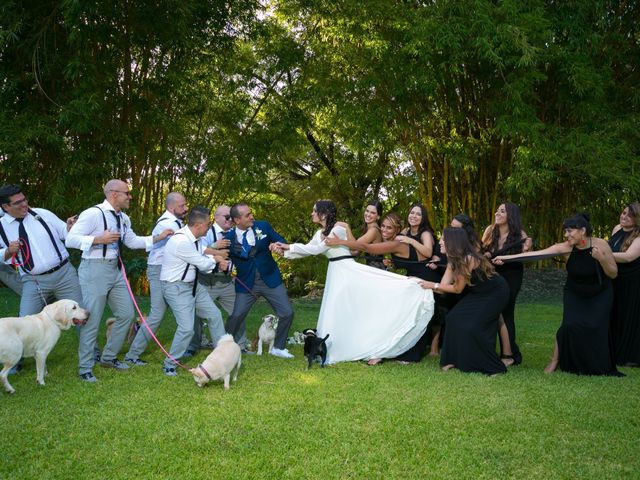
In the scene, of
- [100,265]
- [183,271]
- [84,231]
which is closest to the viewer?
[84,231]

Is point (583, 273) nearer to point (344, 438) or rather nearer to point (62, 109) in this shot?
point (344, 438)

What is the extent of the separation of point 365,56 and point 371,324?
7.04 metres

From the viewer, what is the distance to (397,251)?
6539 mm

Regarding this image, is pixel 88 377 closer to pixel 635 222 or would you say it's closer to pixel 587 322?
pixel 587 322

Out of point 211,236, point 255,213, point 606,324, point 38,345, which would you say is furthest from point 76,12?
point 255,213

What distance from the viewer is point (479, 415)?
170 inches

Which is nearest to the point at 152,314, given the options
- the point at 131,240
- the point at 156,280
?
the point at 156,280

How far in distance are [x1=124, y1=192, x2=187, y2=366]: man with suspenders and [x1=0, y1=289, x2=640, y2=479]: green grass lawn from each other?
0.25 meters

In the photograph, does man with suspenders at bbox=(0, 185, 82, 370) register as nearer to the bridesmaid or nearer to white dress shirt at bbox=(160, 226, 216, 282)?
white dress shirt at bbox=(160, 226, 216, 282)

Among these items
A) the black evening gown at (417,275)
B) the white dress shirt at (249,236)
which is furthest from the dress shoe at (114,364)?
the black evening gown at (417,275)

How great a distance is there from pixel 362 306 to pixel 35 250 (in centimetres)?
306

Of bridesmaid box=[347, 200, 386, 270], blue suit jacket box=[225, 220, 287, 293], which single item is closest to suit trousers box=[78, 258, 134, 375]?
blue suit jacket box=[225, 220, 287, 293]

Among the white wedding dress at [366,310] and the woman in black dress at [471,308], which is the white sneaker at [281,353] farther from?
the woman in black dress at [471,308]

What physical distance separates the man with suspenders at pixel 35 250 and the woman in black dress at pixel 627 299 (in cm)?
517
